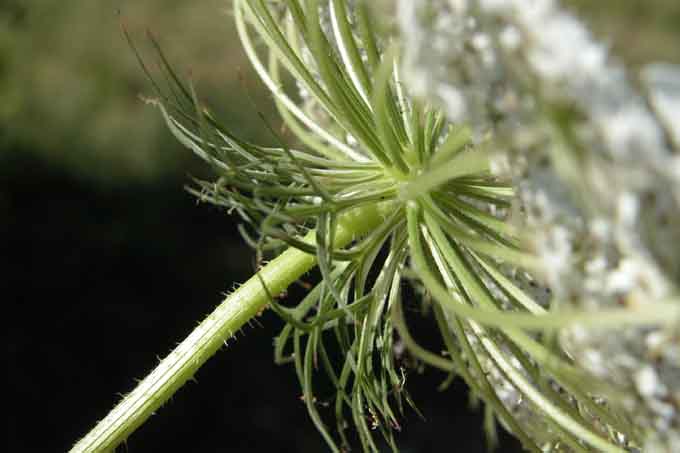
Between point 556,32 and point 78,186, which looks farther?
point 78,186

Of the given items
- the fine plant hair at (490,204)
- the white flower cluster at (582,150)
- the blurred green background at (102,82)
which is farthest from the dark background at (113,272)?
the white flower cluster at (582,150)

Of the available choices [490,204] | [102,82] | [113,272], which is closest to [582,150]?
[490,204]

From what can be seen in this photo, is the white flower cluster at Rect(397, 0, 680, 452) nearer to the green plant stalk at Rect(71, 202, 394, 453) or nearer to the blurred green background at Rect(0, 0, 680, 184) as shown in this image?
the green plant stalk at Rect(71, 202, 394, 453)

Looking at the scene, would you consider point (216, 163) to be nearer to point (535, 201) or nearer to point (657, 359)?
point (535, 201)

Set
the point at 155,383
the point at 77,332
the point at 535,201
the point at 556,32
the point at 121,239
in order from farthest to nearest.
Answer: the point at 121,239, the point at 77,332, the point at 155,383, the point at 535,201, the point at 556,32

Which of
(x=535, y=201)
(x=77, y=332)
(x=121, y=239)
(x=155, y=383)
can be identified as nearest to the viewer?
(x=535, y=201)

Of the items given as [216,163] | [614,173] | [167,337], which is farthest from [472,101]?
[167,337]

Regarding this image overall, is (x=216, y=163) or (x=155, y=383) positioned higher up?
(x=216, y=163)
